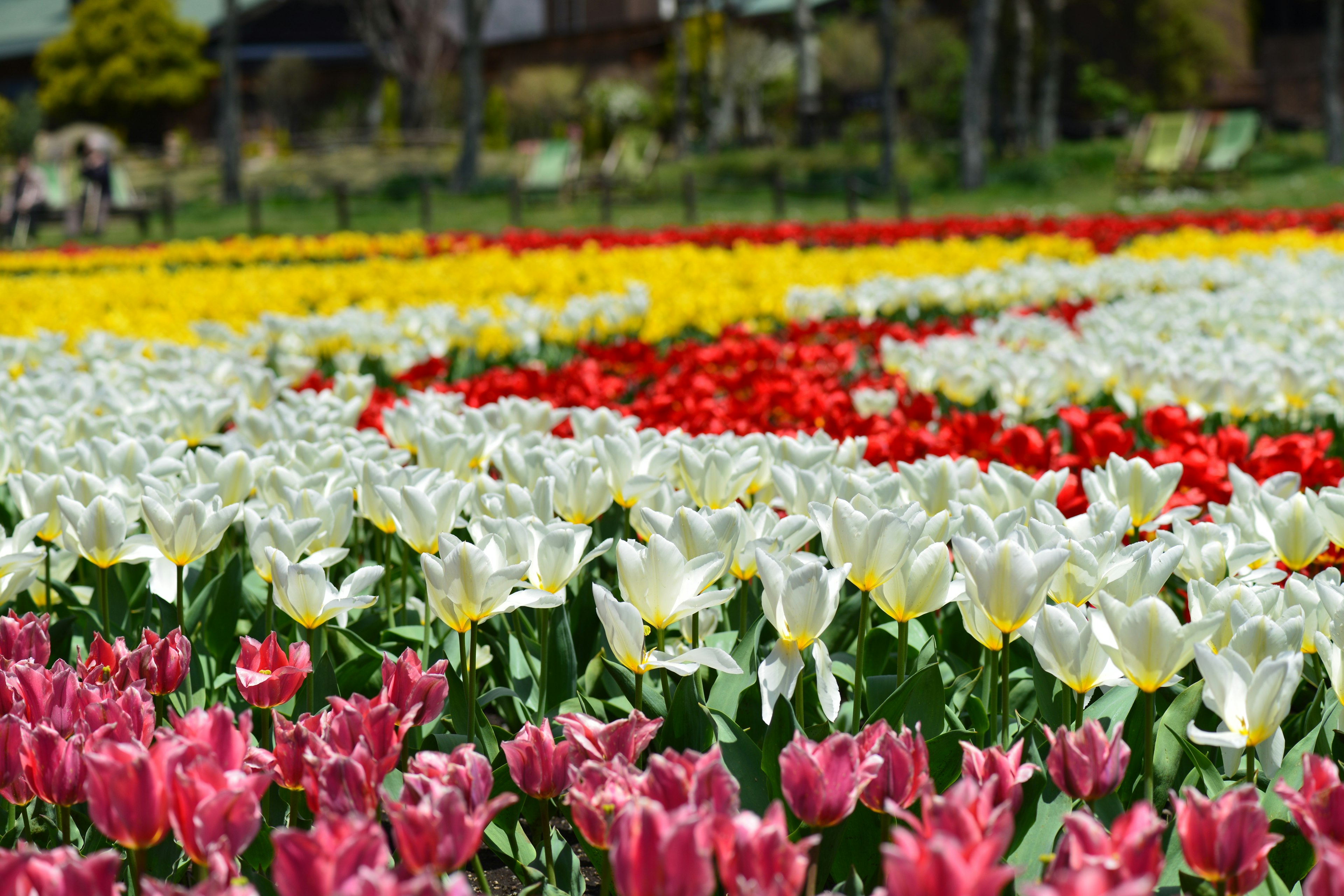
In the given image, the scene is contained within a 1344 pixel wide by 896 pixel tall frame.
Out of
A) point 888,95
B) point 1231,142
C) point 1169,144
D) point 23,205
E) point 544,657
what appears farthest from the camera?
point 888,95

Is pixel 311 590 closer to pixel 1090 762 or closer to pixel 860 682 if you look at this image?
pixel 860 682

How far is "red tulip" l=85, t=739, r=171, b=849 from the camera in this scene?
1.08 m

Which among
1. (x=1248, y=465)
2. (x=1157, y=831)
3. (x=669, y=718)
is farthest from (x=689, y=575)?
(x=1248, y=465)

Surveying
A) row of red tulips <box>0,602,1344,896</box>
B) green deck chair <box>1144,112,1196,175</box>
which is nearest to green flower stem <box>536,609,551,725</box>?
row of red tulips <box>0,602,1344,896</box>

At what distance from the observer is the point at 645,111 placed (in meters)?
37.1

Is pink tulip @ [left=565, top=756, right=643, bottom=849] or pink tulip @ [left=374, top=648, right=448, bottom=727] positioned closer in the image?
pink tulip @ [left=565, top=756, right=643, bottom=849]

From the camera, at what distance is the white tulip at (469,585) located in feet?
5.09

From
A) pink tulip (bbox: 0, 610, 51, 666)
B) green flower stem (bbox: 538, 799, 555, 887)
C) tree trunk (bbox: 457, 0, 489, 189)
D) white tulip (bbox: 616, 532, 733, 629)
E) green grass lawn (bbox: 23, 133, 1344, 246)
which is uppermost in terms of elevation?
tree trunk (bbox: 457, 0, 489, 189)

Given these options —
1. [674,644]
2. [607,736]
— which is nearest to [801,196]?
[674,644]

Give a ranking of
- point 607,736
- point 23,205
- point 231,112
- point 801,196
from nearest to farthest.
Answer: point 607,736 → point 23,205 → point 801,196 → point 231,112

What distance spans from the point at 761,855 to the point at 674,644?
1.01 meters

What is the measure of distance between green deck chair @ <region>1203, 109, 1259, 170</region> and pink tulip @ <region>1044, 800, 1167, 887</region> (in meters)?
24.1

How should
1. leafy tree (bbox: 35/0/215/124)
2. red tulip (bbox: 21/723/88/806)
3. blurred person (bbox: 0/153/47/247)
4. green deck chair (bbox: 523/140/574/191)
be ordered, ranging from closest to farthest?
red tulip (bbox: 21/723/88/806)
blurred person (bbox: 0/153/47/247)
green deck chair (bbox: 523/140/574/191)
leafy tree (bbox: 35/0/215/124)

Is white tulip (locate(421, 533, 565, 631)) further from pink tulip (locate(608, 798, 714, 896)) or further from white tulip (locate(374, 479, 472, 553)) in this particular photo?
pink tulip (locate(608, 798, 714, 896))
